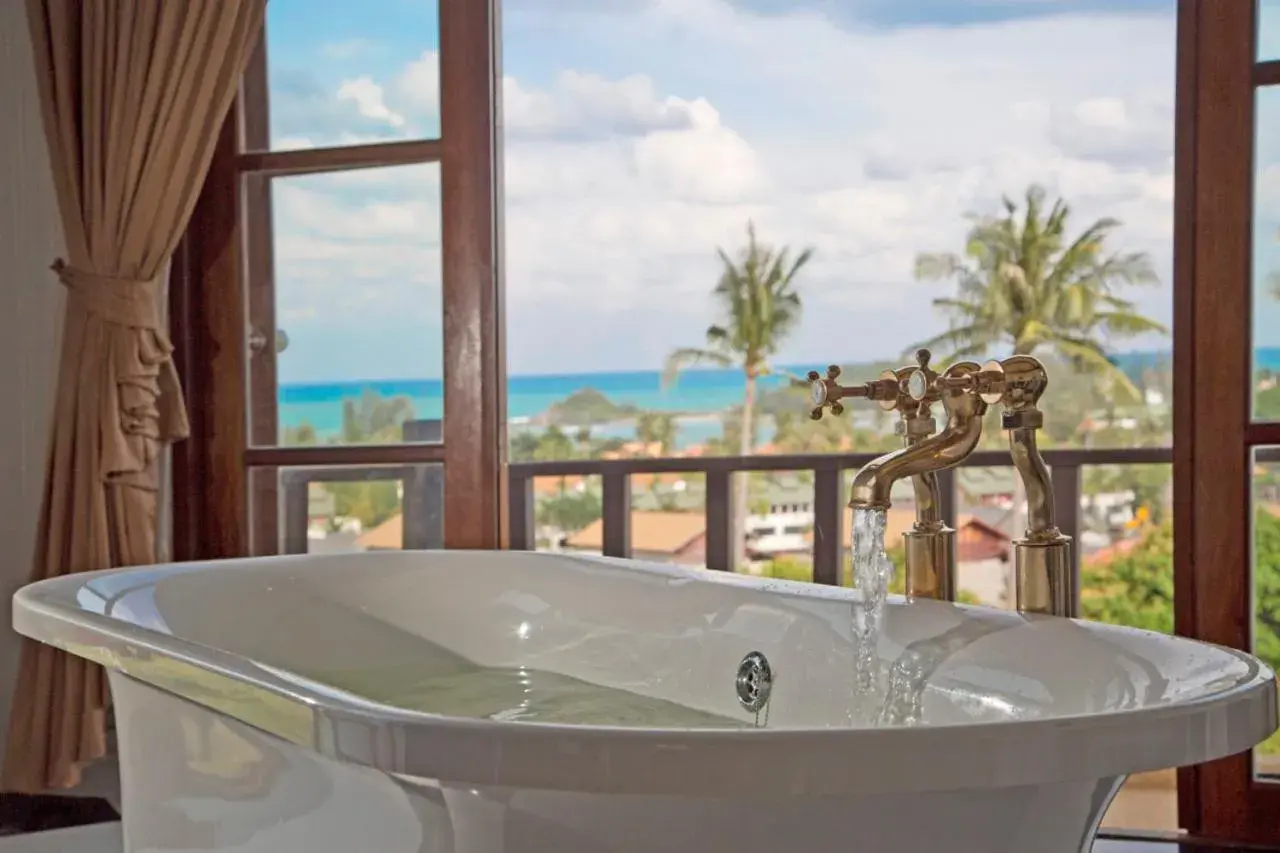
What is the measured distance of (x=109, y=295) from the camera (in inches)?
105

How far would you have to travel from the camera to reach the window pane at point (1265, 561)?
→ 7.74 feet

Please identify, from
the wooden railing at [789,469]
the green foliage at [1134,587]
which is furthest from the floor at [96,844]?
the green foliage at [1134,587]

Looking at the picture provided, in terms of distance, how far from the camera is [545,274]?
1061 cm

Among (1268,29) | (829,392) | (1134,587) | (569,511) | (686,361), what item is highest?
(1268,29)

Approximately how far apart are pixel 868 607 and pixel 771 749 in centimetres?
83

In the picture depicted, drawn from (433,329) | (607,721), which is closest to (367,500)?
(433,329)

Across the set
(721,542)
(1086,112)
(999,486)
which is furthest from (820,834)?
(1086,112)

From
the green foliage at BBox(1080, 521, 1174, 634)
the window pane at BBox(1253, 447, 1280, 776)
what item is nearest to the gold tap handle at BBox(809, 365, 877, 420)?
the window pane at BBox(1253, 447, 1280, 776)

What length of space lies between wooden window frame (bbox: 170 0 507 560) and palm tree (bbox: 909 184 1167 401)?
18.7 ft

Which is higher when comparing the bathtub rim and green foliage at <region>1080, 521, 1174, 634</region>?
the bathtub rim

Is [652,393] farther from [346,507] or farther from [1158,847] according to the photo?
[1158,847]

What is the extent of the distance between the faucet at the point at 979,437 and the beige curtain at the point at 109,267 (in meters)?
1.56

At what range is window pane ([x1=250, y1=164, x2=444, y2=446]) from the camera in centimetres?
287

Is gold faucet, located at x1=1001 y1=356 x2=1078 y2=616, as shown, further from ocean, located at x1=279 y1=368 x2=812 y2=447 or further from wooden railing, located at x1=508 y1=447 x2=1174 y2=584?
ocean, located at x1=279 y1=368 x2=812 y2=447
